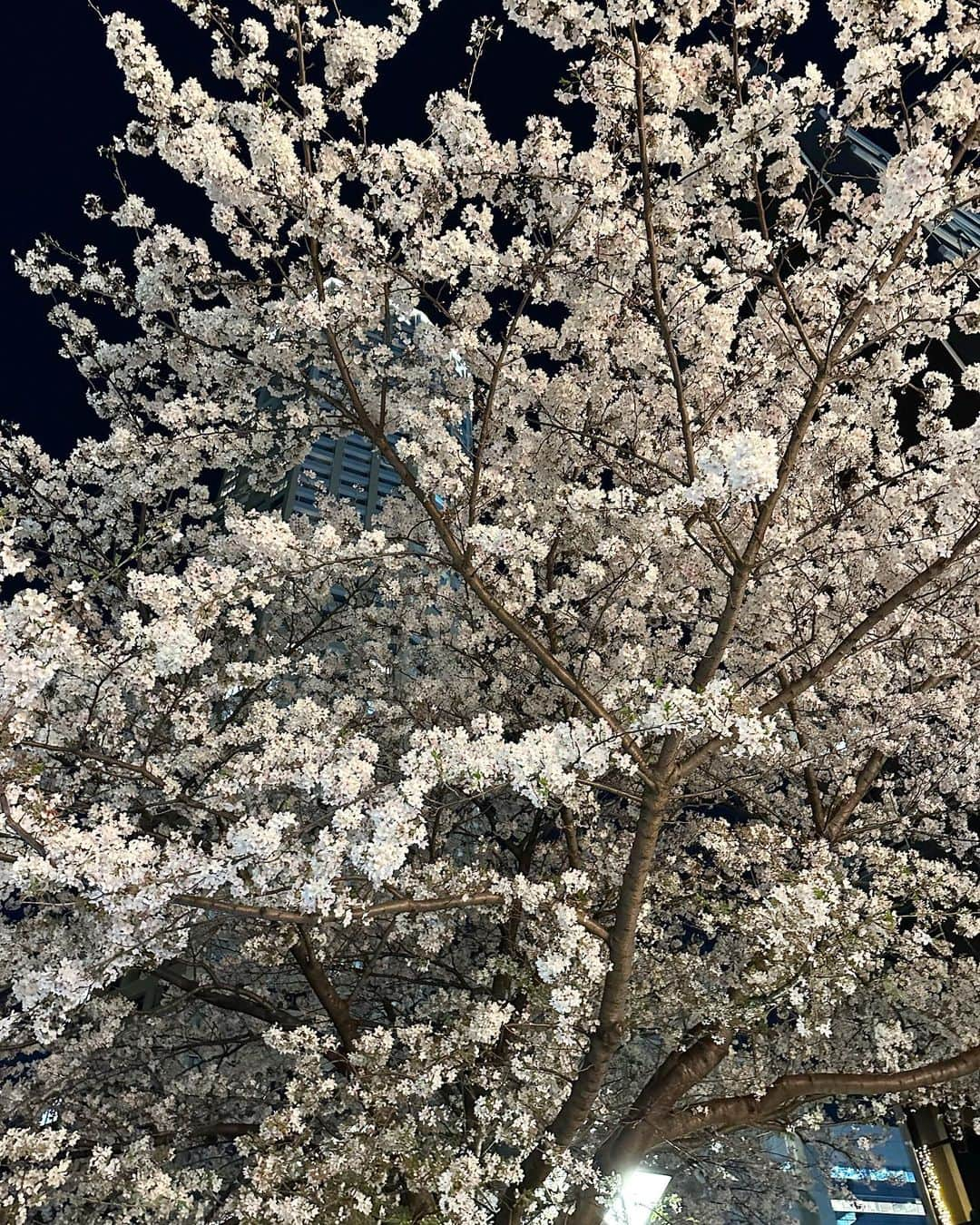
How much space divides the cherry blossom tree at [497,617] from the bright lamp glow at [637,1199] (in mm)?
145

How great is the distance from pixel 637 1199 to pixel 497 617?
429cm

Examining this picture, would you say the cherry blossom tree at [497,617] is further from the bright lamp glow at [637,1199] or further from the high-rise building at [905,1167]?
the high-rise building at [905,1167]

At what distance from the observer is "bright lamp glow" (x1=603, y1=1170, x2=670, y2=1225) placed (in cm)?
523

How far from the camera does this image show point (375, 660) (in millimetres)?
8766

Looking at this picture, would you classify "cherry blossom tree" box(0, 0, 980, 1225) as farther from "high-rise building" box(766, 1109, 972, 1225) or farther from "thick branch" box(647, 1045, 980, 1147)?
"high-rise building" box(766, 1109, 972, 1225)

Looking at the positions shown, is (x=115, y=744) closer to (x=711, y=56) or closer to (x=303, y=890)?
(x=303, y=890)

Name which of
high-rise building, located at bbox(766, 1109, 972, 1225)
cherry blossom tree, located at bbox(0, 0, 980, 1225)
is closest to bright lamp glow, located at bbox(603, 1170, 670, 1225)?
cherry blossom tree, located at bbox(0, 0, 980, 1225)

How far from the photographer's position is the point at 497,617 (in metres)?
4.36

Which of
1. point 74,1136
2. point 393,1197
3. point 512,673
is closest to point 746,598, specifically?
point 512,673

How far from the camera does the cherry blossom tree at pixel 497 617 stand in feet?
13.2

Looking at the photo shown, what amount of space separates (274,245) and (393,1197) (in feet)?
23.1

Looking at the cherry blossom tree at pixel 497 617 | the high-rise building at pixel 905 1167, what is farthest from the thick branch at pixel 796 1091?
the high-rise building at pixel 905 1167

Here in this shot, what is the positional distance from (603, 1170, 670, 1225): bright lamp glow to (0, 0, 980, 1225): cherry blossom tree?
145 millimetres

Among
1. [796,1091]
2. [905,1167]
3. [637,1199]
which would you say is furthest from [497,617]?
[905,1167]
